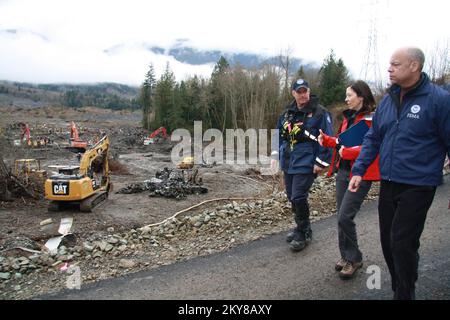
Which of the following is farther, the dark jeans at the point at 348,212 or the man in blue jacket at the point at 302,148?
the man in blue jacket at the point at 302,148

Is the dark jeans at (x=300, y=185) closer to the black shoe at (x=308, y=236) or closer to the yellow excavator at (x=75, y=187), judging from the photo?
the black shoe at (x=308, y=236)

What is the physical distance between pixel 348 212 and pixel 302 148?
3.58 ft

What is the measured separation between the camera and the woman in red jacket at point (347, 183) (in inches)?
150

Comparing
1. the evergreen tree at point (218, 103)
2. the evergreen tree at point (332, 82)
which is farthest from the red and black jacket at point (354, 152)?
the evergreen tree at point (218, 103)

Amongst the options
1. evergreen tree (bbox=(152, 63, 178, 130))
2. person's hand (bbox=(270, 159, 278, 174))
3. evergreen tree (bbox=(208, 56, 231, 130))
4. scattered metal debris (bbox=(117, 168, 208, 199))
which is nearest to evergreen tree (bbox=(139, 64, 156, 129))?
evergreen tree (bbox=(152, 63, 178, 130))

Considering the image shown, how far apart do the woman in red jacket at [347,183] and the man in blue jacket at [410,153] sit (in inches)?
26.2

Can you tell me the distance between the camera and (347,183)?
4.00m

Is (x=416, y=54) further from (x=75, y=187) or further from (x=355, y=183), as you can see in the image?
(x=75, y=187)

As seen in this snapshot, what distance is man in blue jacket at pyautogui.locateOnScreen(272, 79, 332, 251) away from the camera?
4555mm

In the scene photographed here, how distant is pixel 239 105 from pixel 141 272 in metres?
49.3

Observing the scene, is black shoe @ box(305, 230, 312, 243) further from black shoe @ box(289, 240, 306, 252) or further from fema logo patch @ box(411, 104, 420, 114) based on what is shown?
fema logo patch @ box(411, 104, 420, 114)

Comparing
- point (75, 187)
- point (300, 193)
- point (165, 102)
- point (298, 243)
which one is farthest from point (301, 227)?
point (165, 102)

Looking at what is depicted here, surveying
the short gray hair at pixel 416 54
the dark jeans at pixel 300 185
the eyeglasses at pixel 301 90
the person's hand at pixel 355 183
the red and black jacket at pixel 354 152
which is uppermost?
the short gray hair at pixel 416 54
